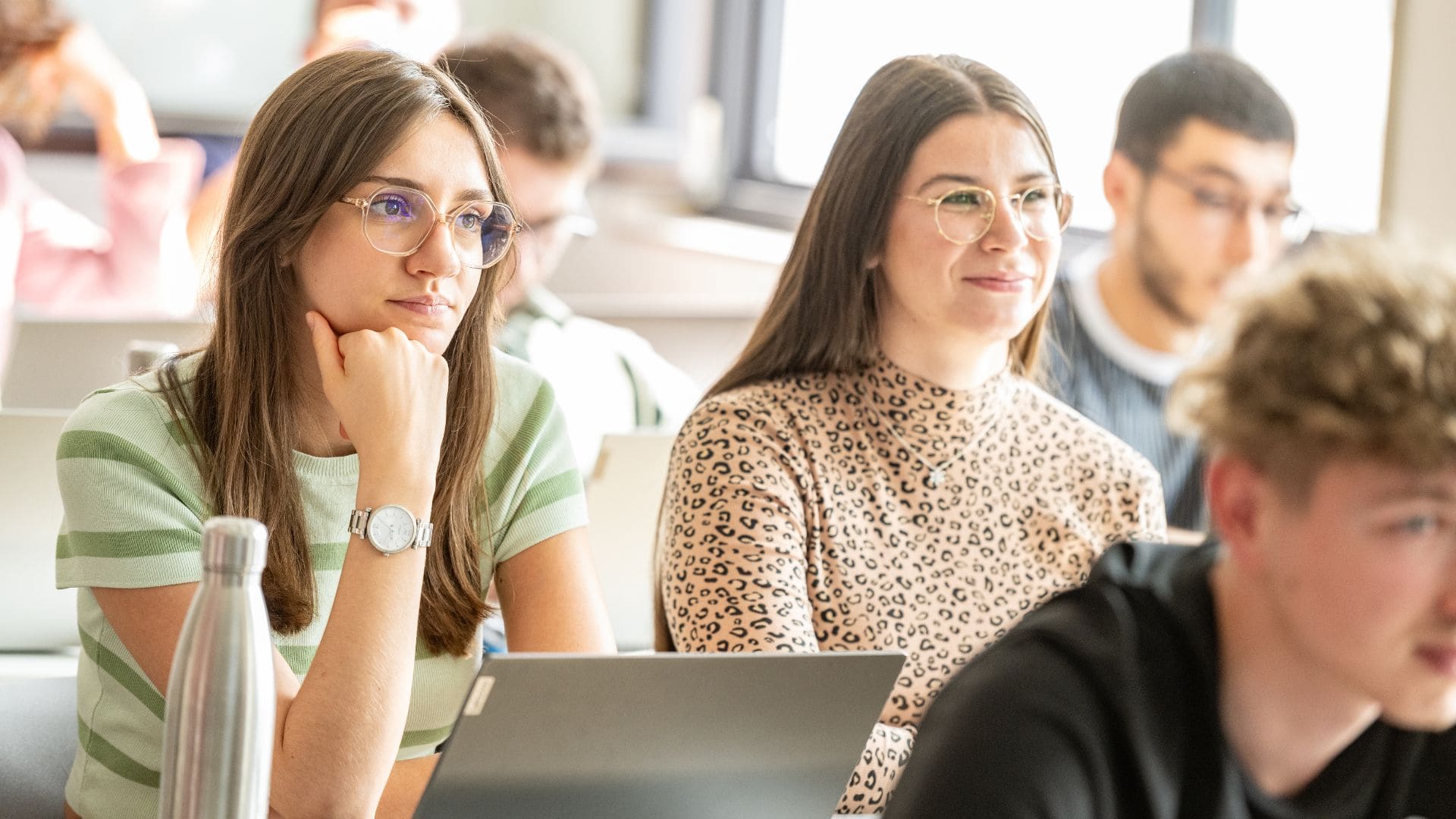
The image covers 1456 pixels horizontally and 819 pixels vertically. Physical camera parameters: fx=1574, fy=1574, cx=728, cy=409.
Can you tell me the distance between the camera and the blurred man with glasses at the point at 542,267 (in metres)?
2.56

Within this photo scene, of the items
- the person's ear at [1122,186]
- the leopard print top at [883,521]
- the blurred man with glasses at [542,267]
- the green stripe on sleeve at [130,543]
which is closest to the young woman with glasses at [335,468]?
the green stripe on sleeve at [130,543]

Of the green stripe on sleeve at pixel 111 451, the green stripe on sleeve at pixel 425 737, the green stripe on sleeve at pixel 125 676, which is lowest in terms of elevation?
the green stripe on sleeve at pixel 425 737

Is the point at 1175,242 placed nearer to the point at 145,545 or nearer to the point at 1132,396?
the point at 1132,396

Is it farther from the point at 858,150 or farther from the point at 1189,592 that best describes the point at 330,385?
the point at 1189,592

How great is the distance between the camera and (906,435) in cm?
175

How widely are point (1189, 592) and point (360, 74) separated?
0.89 meters

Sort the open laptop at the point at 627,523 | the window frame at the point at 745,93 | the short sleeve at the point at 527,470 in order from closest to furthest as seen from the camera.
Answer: the short sleeve at the point at 527,470, the open laptop at the point at 627,523, the window frame at the point at 745,93

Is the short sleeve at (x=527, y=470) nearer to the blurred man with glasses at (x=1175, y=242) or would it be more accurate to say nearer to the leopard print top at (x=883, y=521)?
the leopard print top at (x=883, y=521)

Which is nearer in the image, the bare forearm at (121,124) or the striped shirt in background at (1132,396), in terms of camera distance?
the striped shirt in background at (1132,396)

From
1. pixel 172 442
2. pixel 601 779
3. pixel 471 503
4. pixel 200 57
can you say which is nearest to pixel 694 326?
pixel 471 503

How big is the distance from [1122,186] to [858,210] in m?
1.00

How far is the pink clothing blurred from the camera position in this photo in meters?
3.38

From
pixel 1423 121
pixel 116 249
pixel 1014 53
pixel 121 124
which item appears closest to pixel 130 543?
pixel 1423 121

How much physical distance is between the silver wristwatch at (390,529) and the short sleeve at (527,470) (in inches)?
8.4
